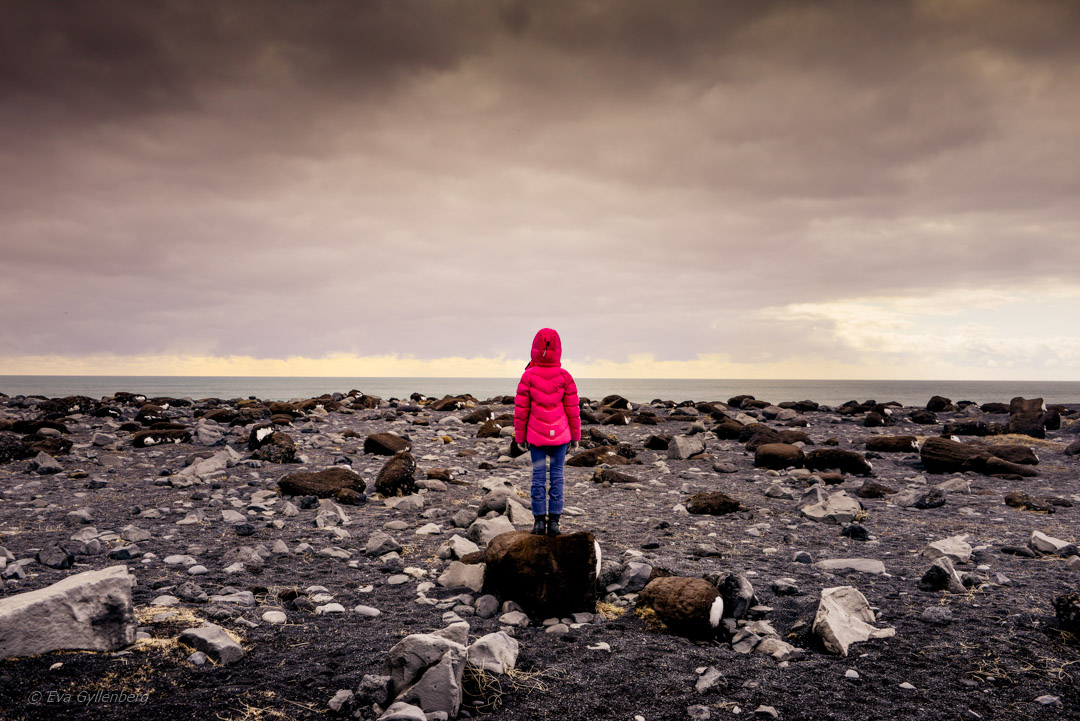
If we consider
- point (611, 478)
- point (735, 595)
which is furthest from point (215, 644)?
point (611, 478)

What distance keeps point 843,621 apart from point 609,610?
2.05 meters

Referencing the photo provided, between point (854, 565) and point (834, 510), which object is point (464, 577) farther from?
point (834, 510)

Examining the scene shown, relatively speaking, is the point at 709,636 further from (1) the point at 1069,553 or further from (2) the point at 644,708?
(1) the point at 1069,553

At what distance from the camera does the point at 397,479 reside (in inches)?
406

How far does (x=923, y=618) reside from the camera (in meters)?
5.23

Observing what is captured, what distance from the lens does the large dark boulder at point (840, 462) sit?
13153mm

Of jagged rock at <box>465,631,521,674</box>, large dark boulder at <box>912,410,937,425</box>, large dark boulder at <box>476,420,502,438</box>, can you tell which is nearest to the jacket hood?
jagged rock at <box>465,631,521,674</box>

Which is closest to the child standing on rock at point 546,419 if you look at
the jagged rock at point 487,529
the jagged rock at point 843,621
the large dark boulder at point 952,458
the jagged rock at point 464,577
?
the jagged rock at point 464,577

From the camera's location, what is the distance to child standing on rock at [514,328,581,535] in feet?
21.0

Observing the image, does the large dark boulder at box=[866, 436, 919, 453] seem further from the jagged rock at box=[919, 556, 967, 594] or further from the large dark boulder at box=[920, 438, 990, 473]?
the jagged rock at box=[919, 556, 967, 594]

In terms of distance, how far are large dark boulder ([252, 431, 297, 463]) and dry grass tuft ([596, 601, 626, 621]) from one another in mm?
9754

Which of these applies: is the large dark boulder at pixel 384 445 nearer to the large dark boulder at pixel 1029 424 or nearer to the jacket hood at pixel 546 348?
the jacket hood at pixel 546 348

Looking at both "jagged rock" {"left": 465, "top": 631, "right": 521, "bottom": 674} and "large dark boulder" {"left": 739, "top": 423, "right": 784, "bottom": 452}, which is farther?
"large dark boulder" {"left": 739, "top": 423, "right": 784, "bottom": 452}

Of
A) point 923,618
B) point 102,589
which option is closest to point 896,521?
point 923,618
